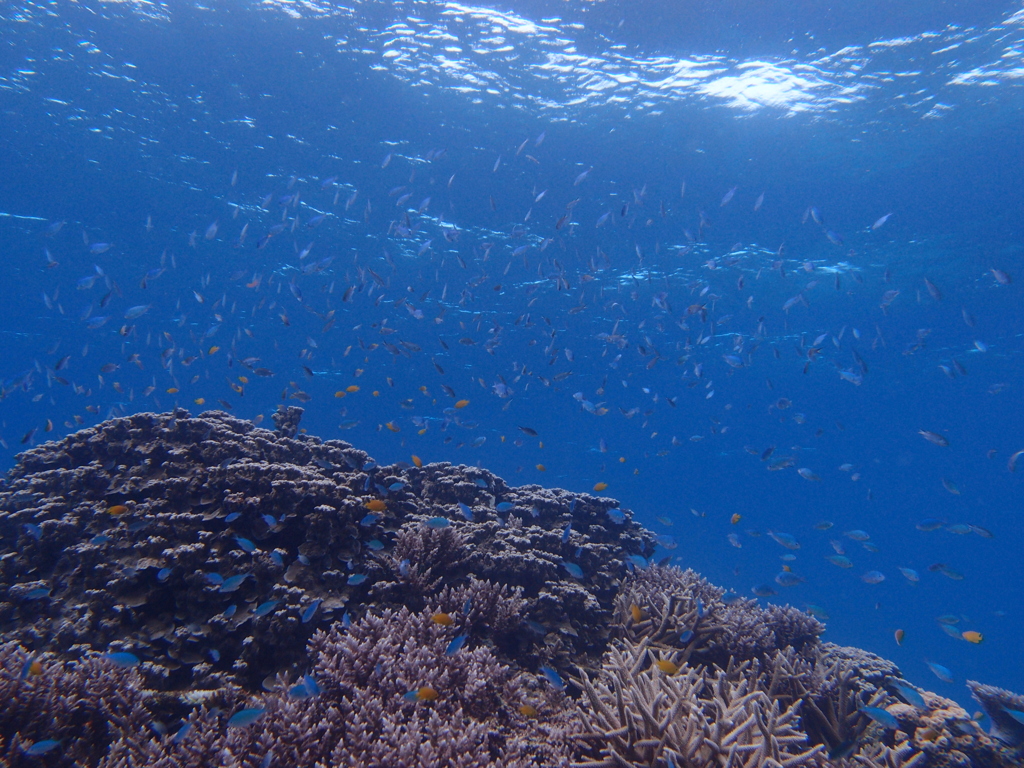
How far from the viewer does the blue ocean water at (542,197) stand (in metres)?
14.9

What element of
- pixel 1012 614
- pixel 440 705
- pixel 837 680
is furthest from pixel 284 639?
pixel 1012 614

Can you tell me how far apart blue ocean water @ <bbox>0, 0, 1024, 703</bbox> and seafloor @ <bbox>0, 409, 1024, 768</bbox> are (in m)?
2.53

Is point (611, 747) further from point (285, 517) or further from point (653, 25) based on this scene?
point (653, 25)

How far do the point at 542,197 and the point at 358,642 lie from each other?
2091 cm

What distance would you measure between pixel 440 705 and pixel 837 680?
5354mm

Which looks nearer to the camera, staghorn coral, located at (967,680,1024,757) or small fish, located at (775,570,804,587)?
staghorn coral, located at (967,680,1024,757)

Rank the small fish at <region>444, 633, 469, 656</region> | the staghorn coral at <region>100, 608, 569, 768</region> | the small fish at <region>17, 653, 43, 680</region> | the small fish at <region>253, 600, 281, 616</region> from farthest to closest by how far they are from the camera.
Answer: the small fish at <region>253, 600, 281, 616</region> → the small fish at <region>444, 633, 469, 656</region> → the small fish at <region>17, 653, 43, 680</region> → the staghorn coral at <region>100, 608, 569, 768</region>

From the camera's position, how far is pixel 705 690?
5.65 m

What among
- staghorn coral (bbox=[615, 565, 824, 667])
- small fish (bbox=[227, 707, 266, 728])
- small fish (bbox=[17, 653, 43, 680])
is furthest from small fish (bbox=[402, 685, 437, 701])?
staghorn coral (bbox=[615, 565, 824, 667])

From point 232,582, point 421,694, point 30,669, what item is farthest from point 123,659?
point 421,694

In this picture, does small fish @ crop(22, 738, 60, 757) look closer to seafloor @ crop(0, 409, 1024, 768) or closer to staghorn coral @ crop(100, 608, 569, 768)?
seafloor @ crop(0, 409, 1024, 768)

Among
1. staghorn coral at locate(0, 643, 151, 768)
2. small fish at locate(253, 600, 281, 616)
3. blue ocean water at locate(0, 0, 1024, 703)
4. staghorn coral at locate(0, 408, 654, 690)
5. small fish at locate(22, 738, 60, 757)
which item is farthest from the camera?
blue ocean water at locate(0, 0, 1024, 703)

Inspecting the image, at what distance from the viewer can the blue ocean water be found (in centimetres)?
1491

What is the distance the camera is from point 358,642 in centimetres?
455
